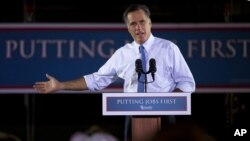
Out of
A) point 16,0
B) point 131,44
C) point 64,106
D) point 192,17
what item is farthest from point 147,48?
point 16,0

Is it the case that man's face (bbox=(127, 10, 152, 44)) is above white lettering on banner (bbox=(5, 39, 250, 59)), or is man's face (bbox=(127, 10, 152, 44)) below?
above

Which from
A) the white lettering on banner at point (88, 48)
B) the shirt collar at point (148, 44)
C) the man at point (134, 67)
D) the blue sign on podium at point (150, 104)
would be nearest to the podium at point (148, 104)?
the blue sign on podium at point (150, 104)

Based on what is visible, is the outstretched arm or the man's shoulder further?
the outstretched arm

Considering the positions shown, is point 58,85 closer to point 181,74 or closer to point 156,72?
point 156,72

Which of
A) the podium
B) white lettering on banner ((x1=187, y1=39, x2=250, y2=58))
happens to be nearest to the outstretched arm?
the podium

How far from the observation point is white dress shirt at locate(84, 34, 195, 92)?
3832 millimetres

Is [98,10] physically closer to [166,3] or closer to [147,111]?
[166,3]

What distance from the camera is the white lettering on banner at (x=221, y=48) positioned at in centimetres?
414

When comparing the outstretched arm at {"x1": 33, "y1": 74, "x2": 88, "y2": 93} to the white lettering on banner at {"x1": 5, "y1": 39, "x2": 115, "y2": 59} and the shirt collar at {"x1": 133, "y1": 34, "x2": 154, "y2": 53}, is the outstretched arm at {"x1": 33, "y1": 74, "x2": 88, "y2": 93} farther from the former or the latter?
the shirt collar at {"x1": 133, "y1": 34, "x2": 154, "y2": 53}

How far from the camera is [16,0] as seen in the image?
13.3 feet

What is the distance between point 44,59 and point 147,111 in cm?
91

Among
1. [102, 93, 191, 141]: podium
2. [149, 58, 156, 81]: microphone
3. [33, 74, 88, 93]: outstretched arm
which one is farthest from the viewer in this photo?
[33, 74, 88, 93]: outstretched arm

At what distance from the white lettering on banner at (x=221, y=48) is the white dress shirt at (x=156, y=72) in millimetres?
229

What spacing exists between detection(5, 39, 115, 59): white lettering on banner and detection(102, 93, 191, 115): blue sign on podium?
53 cm
